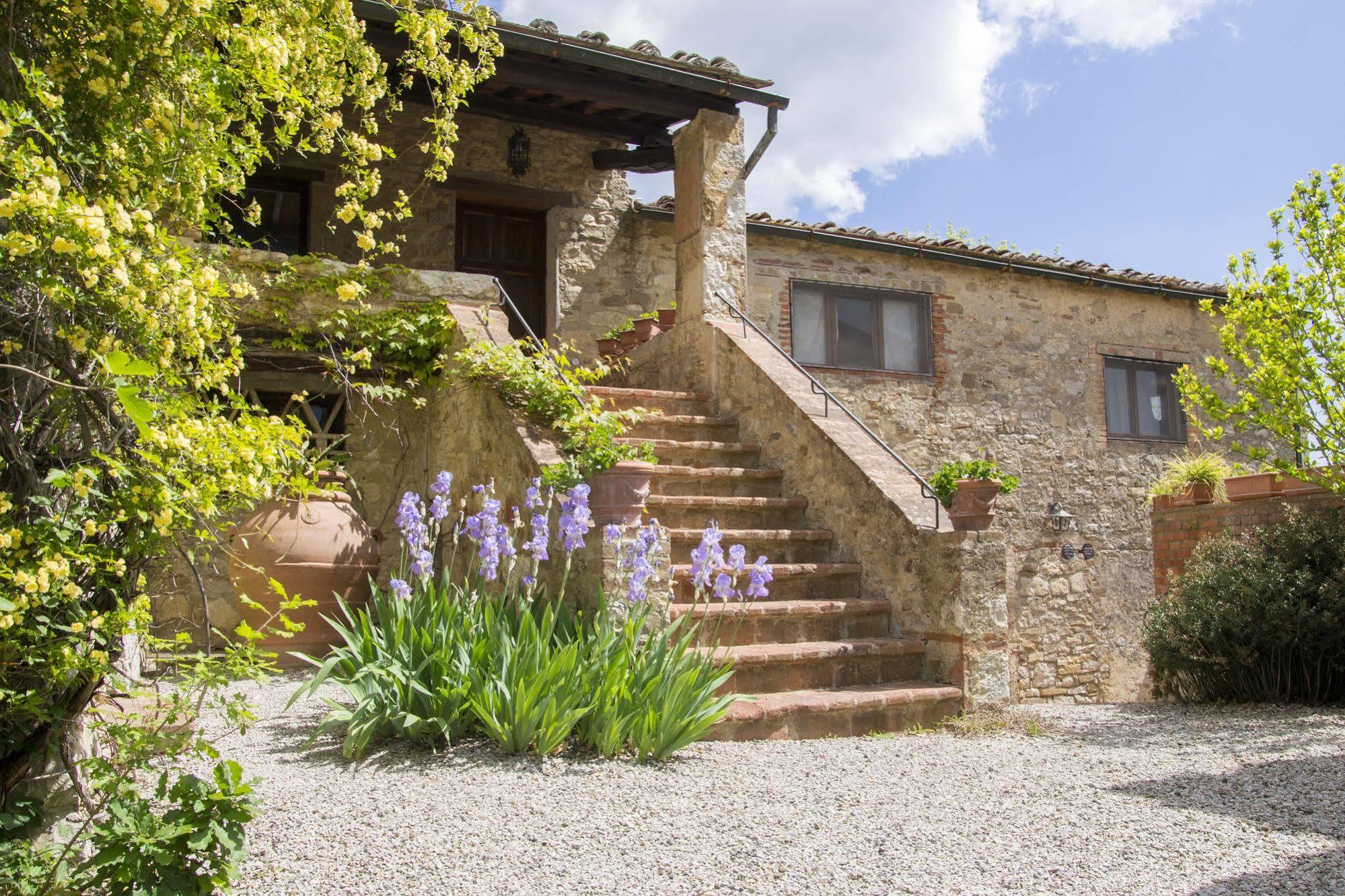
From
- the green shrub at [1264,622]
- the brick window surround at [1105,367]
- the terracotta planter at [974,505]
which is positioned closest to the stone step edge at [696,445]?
the terracotta planter at [974,505]

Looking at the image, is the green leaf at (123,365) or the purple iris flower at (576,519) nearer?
the green leaf at (123,365)

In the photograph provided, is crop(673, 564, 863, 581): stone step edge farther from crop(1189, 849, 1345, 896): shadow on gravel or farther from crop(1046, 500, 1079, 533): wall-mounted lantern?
crop(1046, 500, 1079, 533): wall-mounted lantern

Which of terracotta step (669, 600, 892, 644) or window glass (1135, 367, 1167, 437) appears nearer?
terracotta step (669, 600, 892, 644)

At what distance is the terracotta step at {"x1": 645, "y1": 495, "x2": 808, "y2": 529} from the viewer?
624 cm

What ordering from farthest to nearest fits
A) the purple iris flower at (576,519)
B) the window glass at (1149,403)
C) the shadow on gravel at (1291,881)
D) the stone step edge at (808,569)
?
1. the window glass at (1149,403)
2. the stone step edge at (808,569)
3. the purple iris flower at (576,519)
4. the shadow on gravel at (1291,881)

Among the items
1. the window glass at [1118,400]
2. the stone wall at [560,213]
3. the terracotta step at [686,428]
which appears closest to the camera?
the terracotta step at [686,428]

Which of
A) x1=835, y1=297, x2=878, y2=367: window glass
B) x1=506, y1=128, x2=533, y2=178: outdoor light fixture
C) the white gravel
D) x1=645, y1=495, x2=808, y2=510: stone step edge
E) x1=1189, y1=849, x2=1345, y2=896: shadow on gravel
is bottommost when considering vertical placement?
x1=1189, y1=849, x2=1345, y2=896: shadow on gravel

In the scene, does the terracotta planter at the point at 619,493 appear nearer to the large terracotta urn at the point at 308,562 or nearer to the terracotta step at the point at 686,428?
the large terracotta urn at the point at 308,562

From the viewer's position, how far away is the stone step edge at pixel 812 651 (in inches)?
203

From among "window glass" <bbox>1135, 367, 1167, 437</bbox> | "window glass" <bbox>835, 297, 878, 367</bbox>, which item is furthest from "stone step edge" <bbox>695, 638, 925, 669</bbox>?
"window glass" <bbox>1135, 367, 1167, 437</bbox>

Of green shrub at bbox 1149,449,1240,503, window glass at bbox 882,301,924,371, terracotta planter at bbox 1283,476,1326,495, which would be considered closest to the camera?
terracotta planter at bbox 1283,476,1326,495

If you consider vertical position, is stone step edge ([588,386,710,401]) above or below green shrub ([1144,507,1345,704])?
above

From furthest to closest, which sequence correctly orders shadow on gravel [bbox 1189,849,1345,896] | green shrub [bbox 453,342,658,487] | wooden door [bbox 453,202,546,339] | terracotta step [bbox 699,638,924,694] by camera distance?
wooden door [bbox 453,202,546,339] → terracotta step [bbox 699,638,924,694] → green shrub [bbox 453,342,658,487] → shadow on gravel [bbox 1189,849,1345,896]

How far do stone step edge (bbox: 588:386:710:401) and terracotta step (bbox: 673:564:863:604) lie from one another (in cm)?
182
